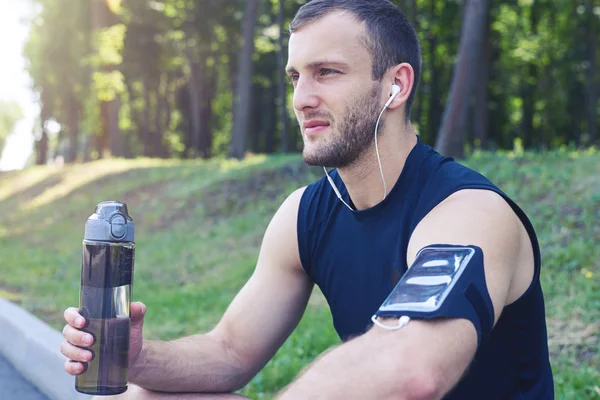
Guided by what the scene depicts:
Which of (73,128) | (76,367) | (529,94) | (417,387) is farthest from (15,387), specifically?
(73,128)

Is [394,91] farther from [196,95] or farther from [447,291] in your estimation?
[196,95]

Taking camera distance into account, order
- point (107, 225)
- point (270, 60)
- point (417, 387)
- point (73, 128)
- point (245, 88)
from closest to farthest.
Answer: point (417, 387)
point (107, 225)
point (245, 88)
point (270, 60)
point (73, 128)

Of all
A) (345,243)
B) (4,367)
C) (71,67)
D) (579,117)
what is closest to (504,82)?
A: (579,117)

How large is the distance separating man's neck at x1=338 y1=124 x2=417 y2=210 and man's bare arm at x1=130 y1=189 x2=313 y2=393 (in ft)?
1.43

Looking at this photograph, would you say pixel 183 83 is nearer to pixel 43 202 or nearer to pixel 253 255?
pixel 43 202

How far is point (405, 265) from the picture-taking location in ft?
8.77

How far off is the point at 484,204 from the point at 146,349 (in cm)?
153

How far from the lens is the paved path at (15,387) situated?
5.69 metres

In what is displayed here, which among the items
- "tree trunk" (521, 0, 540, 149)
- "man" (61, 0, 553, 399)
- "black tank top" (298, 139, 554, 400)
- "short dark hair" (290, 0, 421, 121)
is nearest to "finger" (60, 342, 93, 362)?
"man" (61, 0, 553, 399)

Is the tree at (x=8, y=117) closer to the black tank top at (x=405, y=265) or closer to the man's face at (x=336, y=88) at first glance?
the black tank top at (x=405, y=265)

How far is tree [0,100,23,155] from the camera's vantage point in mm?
107438

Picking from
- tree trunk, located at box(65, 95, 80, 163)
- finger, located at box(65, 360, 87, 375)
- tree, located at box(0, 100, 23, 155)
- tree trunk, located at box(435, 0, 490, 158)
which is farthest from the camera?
tree, located at box(0, 100, 23, 155)

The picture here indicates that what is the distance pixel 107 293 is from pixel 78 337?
19 centimetres

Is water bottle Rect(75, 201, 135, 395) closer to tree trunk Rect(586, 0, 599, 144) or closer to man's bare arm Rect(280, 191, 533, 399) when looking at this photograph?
man's bare arm Rect(280, 191, 533, 399)
